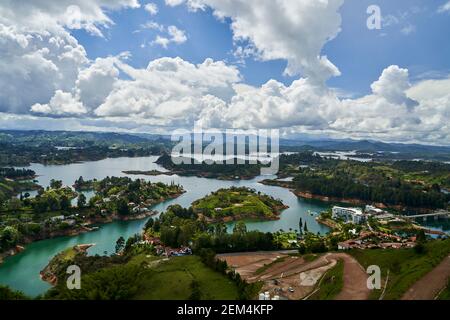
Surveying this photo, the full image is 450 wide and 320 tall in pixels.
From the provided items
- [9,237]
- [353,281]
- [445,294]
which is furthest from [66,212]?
[445,294]

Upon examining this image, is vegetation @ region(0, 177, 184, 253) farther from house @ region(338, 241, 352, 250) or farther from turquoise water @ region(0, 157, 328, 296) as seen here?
house @ region(338, 241, 352, 250)

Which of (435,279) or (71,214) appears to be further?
(71,214)

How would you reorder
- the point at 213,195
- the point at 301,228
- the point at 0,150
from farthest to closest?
1. the point at 0,150
2. the point at 213,195
3. the point at 301,228
